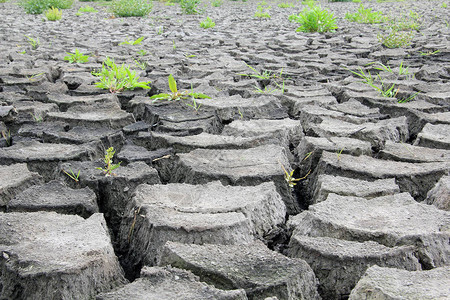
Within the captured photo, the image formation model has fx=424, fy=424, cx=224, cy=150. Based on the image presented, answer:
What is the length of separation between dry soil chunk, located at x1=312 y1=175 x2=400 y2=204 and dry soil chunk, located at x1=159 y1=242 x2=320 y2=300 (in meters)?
0.45

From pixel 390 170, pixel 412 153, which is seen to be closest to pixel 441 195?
pixel 390 170

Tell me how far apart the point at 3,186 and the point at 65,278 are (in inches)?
24.7

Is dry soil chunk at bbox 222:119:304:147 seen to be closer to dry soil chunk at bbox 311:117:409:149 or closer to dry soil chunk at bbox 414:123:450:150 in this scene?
dry soil chunk at bbox 311:117:409:149

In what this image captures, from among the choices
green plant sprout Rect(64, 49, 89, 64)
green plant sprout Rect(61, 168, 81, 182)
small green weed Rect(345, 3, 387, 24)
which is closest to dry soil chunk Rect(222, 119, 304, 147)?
green plant sprout Rect(61, 168, 81, 182)

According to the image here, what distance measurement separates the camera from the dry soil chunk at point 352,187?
59.4 inches

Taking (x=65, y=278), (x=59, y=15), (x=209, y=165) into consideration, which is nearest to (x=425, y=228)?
(x=209, y=165)

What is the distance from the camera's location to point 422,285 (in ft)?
3.34

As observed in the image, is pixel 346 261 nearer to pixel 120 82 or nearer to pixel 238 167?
pixel 238 167

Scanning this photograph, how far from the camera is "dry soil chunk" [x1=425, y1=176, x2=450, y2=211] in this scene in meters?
1.45

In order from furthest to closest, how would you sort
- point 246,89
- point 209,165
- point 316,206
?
1. point 246,89
2. point 209,165
3. point 316,206

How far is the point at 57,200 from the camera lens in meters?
1.44

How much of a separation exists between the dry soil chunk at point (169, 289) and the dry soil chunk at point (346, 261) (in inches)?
10.9

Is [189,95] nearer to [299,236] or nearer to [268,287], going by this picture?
[299,236]

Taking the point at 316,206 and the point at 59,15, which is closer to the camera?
the point at 316,206
